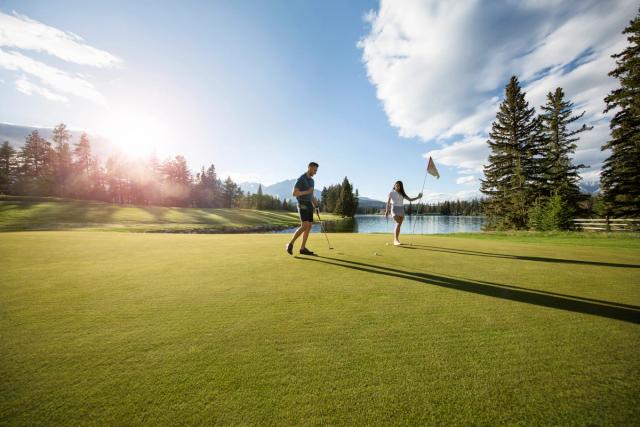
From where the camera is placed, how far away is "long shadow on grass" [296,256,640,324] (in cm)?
294

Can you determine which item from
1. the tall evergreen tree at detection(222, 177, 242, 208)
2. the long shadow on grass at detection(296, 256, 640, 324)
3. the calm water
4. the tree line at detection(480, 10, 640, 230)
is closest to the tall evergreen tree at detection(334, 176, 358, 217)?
the calm water

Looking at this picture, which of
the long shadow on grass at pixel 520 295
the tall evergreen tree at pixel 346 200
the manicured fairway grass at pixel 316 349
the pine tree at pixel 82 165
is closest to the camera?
the manicured fairway grass at pixel 316 349

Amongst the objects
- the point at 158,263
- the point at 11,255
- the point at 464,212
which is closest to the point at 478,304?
the point at 158,263

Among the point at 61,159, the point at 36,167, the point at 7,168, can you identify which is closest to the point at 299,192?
the point at 61,159

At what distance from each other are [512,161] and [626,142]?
346 inches

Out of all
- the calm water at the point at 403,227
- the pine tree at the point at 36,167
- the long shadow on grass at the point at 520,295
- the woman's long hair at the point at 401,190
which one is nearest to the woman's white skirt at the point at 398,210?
the woman's long hair at the point at 401,190

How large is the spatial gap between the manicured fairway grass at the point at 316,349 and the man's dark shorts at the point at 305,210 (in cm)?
309

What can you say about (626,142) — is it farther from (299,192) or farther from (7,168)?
(7,168)

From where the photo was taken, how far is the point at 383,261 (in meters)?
5.95

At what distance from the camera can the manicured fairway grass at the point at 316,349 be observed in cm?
149

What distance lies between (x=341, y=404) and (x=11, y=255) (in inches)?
334

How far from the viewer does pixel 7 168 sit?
52.4 m

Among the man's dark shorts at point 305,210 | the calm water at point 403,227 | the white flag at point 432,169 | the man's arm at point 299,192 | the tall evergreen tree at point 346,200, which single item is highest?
the tall evergreen tree at point 346,200

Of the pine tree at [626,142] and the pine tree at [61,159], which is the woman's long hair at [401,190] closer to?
the pine tree at [626,142]
